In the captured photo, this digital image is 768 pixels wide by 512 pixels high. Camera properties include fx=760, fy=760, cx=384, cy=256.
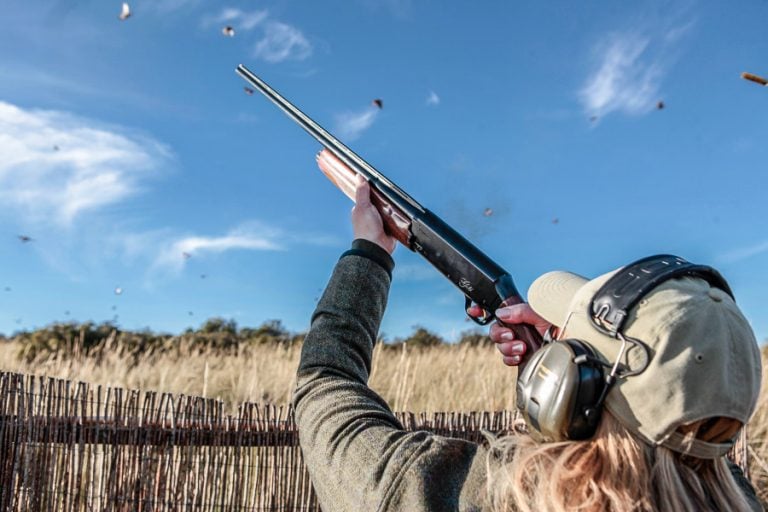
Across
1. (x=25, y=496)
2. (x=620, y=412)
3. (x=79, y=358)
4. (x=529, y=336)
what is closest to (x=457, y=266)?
(x=529, y=336)

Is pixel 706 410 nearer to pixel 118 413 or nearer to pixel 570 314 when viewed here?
pixel 570 314

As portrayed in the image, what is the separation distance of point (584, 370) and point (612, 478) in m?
0.21

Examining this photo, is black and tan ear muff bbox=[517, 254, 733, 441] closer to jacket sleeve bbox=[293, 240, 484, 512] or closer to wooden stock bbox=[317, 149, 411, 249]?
jacket sleeve bbox=[293, 240, 484, 512]

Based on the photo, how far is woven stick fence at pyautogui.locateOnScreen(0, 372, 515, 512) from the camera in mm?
3719

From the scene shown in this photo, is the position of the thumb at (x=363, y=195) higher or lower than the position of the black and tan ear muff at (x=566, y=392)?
higher

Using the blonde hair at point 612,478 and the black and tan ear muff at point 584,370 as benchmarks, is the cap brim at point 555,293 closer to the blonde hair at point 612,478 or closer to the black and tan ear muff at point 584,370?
the black and tan ear muff at point 584,370

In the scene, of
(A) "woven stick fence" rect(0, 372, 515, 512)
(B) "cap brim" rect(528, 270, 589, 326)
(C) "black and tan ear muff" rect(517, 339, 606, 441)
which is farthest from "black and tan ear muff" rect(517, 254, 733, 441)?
(A) "woven stick fence" rect(0, 372, 515, 512)

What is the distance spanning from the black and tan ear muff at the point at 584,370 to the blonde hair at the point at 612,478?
0.04m

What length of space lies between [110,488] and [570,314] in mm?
3087

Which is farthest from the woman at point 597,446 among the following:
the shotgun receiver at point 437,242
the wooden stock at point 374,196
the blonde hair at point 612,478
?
the wooden stock at point 374,196

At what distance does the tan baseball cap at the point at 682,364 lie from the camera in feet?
4.56

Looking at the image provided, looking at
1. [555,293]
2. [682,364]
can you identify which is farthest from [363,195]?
[682,364]

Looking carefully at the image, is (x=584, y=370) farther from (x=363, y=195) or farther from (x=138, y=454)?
(x=138, y=454)

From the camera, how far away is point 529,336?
2.38 meters
